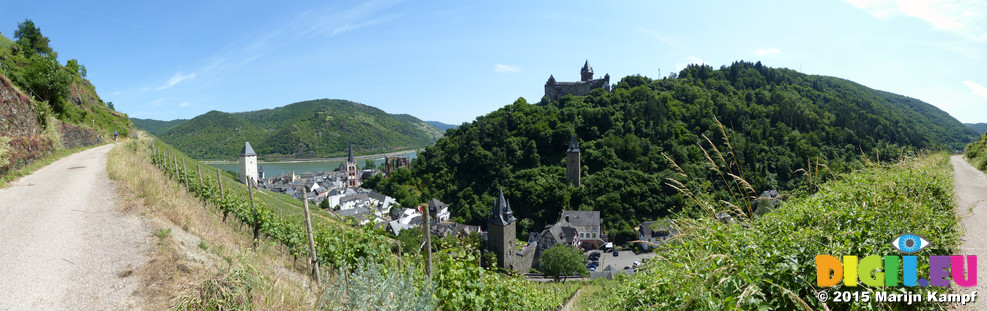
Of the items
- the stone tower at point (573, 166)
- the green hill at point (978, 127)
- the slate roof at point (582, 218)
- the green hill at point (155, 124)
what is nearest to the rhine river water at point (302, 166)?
the stone tower at point (573, 166)

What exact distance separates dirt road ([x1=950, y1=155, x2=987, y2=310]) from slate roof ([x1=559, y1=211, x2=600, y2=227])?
91.9 ft

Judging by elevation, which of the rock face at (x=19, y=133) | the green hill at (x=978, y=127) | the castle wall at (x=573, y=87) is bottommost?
the rock face at (x=19, y=133)

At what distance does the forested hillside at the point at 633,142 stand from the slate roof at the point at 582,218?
2.21 m

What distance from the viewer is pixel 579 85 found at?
7244 centimetres

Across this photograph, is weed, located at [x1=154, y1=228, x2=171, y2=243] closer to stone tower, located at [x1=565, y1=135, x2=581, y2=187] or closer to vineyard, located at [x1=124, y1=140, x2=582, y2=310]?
vineyard, located at [x1=124, y1=140, x2=582, y2=310]

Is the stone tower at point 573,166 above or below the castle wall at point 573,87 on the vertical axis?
below

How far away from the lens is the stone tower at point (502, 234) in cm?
2902

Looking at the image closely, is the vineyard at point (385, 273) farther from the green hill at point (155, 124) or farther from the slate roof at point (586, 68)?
the green hill at point (155, 124)

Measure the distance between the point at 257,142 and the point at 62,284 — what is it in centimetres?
14609

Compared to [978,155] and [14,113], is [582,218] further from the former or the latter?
[14,113]

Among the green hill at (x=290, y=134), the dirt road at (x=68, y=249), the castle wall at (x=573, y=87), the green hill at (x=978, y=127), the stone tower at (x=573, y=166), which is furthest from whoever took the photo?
the green hill at (x=290, y=134)

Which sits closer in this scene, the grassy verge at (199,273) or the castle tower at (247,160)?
the grassy verge at (199,273)

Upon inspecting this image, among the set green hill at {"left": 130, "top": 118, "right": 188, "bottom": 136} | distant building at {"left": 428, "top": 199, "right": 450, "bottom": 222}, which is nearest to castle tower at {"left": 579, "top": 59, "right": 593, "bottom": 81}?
distant building at {"left": 428, "top": 199, "right": 450, "bottom": 222}

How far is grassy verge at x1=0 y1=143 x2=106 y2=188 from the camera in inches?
311
